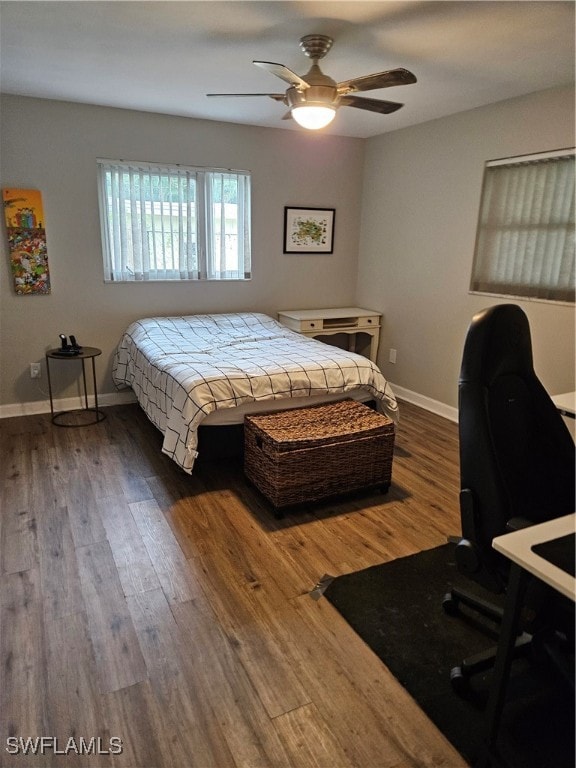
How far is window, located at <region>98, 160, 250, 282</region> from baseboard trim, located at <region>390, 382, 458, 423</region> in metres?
1.88

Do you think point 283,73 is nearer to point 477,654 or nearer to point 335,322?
point 477,654

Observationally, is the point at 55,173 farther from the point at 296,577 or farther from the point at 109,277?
the point at 296,577

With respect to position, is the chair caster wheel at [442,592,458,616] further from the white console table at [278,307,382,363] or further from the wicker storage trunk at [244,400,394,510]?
the white console table at [278,307,382,363]

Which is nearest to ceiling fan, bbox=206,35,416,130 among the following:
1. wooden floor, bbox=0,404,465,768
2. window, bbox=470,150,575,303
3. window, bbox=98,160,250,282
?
window, bbox=470,150,575,303

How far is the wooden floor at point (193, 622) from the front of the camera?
1.49 meters

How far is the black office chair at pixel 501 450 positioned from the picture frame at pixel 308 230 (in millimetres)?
3478

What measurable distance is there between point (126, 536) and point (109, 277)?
246 cm

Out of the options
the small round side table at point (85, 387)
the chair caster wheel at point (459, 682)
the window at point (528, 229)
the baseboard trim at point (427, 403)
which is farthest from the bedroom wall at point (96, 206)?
the chair caster wheel at point (459, 682)

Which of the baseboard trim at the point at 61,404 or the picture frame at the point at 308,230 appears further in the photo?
the picture frame at the point at 308,230

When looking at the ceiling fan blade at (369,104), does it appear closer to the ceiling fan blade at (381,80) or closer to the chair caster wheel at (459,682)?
the ceiling fan blade at (381,80)

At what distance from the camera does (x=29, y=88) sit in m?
3.38

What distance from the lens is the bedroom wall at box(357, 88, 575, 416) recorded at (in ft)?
10.9

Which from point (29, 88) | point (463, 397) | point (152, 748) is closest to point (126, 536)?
point (152, 748)

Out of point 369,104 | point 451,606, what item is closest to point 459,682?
point 451,606
